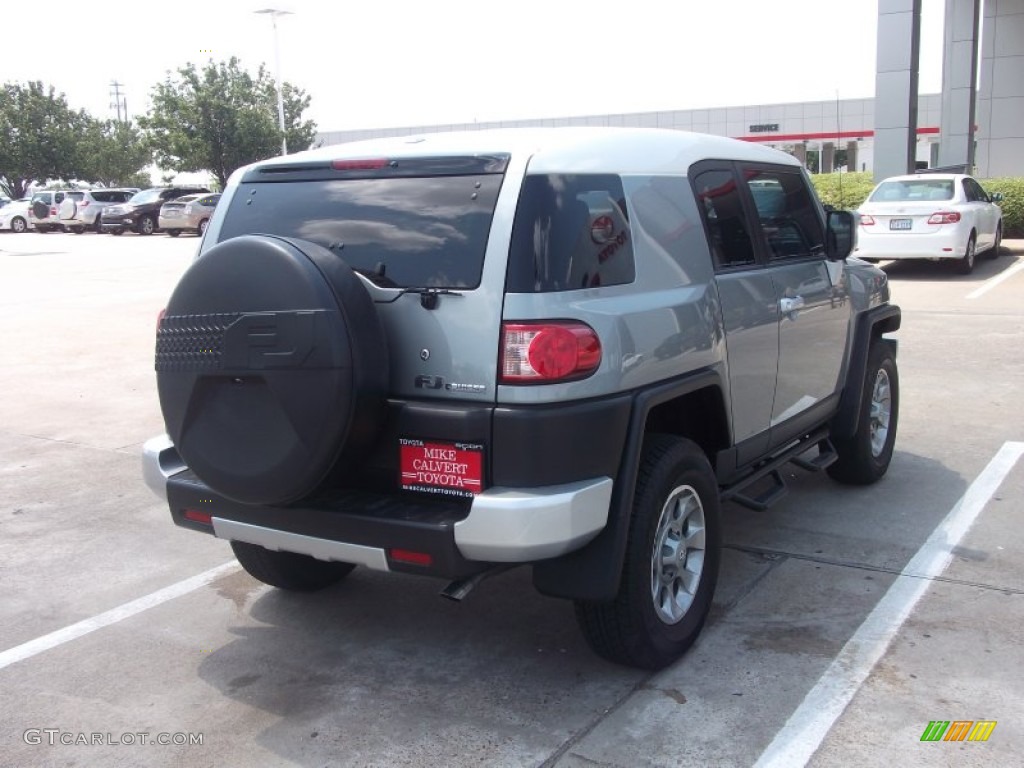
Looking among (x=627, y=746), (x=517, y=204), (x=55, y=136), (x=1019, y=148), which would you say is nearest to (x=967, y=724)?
(x=627, y=746)

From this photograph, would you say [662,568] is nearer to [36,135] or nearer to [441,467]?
[441,467]

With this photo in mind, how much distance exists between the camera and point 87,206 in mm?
38188

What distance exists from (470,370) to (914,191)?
14882mm

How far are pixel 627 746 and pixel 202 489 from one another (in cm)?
181

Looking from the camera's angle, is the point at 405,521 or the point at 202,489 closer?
the point at 405,521

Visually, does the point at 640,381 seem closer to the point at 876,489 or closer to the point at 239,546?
the point at 239,546

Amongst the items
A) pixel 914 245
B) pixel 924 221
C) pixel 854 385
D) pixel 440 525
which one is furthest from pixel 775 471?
pixel 924 221

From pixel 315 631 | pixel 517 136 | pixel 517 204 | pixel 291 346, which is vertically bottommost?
pixel 315 631

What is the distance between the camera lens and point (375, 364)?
3.46m

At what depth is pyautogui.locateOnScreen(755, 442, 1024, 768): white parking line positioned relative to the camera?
11.2 feet

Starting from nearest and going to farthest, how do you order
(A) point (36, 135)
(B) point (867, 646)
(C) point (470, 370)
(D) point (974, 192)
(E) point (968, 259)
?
(C) point (470, 370), (B) point (867, 646), (E) point (968, 259), (D) point (974, 192), (A) point (36, 135)

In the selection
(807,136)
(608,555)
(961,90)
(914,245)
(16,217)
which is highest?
(807,136)

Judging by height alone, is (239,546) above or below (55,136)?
below

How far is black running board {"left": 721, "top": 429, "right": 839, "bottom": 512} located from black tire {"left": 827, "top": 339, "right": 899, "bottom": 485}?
190 millimetres
